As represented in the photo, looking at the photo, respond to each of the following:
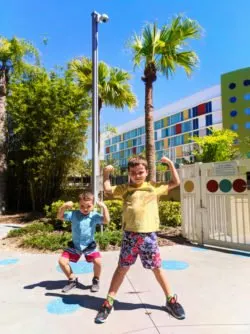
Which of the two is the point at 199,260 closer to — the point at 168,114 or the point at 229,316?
the point at 229,316

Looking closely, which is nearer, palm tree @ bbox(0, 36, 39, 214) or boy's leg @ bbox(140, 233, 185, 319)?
boy's leg @ bbox(140, 233, 185, 319)

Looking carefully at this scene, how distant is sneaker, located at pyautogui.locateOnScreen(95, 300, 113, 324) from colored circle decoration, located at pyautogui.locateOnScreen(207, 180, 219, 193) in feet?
12.7

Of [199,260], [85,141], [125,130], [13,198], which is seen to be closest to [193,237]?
[199,260]

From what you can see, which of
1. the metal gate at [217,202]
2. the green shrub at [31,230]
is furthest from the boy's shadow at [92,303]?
the green shrub at [31,230]

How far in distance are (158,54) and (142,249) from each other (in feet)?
29.6

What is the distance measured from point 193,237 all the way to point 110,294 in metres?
4.00

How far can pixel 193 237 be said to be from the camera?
23.4 ft

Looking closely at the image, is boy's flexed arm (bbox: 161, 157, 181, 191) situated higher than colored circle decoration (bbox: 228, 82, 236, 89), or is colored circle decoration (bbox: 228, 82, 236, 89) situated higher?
colored circle decoration (bbox: 228, 82, 236, 89)

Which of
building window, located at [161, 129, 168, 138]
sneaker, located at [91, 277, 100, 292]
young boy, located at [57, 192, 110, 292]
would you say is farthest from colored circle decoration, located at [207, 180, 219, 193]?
building window, located at [161, 129, 168, 138]

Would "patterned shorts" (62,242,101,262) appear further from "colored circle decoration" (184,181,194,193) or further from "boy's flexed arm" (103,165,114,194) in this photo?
"colored circle decoration" (184,181,194,193)

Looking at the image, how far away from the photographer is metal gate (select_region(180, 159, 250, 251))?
245 inches

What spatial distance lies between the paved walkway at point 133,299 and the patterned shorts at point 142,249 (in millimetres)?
517

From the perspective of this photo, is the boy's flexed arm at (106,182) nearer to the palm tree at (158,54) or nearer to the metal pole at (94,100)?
the metal pole at (94,100)

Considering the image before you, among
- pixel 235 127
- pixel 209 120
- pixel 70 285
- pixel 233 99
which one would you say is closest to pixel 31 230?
pixel 70 285
